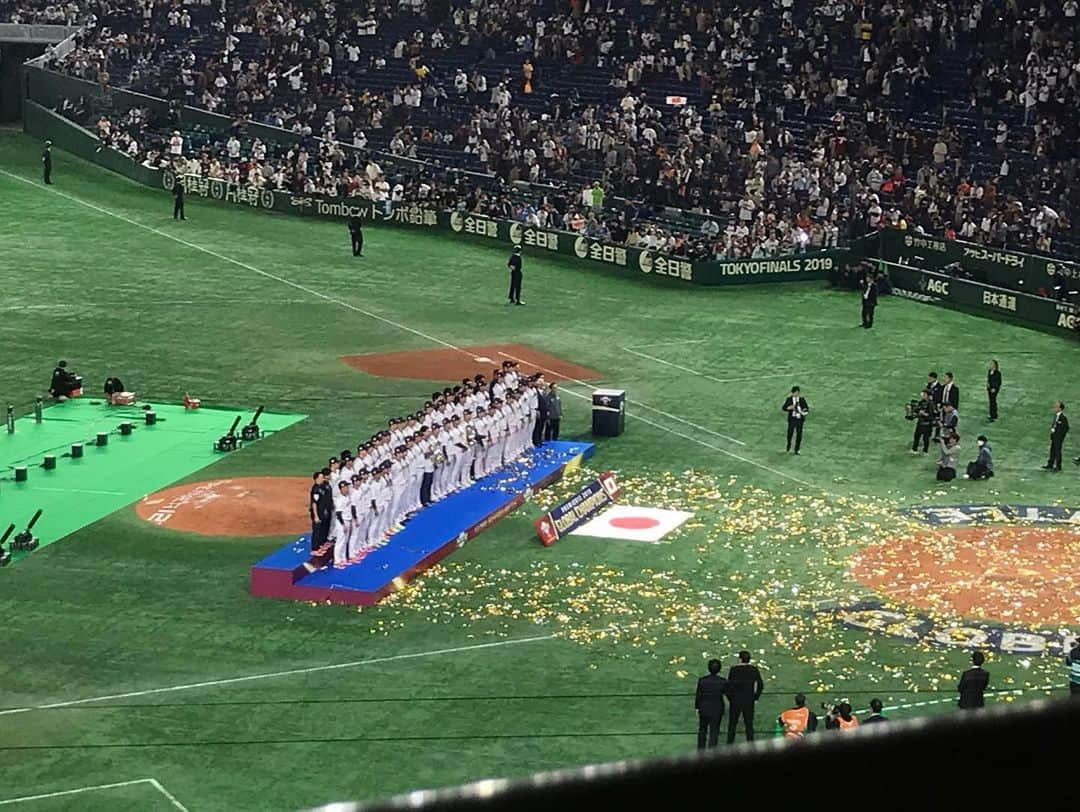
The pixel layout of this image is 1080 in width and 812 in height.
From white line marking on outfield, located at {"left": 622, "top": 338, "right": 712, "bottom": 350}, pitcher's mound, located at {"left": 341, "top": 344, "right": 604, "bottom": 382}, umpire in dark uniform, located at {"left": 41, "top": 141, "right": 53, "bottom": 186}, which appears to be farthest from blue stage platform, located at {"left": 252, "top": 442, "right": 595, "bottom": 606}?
umpire in dark uniform, located at {"left": 41, "top": 141, "right": 53, "bottom": 186}

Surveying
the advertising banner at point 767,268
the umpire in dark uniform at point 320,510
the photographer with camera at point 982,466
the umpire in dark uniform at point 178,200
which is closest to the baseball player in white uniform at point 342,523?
the umpire in dark uniform at point 320,510

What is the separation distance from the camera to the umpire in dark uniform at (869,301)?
43531 millimetres

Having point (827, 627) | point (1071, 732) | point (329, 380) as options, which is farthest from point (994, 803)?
point (329, 380)

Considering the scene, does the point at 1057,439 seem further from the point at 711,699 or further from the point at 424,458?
the point at 711,699

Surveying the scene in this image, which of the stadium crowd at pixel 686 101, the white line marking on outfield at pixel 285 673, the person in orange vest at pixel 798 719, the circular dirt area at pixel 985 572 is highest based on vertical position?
the stadium crowd at pixel 686 101

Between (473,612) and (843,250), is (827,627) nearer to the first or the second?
(473,612)

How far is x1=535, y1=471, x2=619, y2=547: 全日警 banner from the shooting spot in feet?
89.7

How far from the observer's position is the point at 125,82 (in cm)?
6788

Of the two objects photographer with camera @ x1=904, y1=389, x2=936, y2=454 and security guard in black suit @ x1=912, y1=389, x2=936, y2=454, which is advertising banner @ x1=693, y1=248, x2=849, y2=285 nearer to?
photographer with camera @ x1=904, y1=389, x2=936, y2=454

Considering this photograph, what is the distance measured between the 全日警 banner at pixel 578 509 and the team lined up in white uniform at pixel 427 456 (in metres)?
1.99

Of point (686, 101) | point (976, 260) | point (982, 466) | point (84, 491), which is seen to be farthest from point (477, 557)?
point (686, 101)

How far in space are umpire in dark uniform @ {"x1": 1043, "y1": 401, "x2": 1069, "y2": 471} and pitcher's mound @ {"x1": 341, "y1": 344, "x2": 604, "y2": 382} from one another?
10781mm

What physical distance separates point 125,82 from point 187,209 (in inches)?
467

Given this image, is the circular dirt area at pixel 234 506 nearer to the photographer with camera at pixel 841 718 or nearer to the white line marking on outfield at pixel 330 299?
the white line marking on outfield at pixel 330 299
